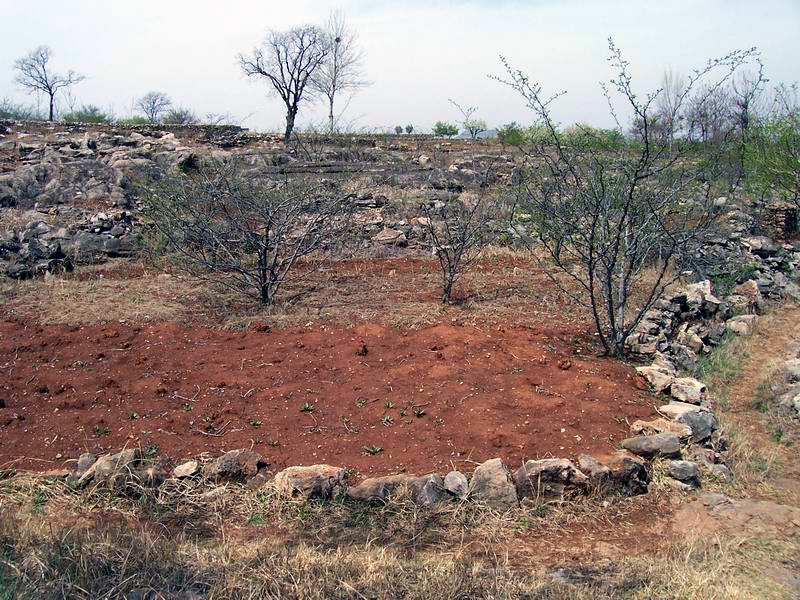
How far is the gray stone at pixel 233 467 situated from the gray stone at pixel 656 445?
9.21ft

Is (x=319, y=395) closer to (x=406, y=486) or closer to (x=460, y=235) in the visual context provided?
(x=406, y=486)

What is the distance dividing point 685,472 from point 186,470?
360 cm

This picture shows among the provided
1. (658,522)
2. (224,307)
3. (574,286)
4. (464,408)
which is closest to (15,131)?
(224,307)

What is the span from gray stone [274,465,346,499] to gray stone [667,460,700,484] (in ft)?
7.93

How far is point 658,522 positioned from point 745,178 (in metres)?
14.5

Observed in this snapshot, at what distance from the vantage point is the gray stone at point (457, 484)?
4.55 meters

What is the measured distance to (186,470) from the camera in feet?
15.6

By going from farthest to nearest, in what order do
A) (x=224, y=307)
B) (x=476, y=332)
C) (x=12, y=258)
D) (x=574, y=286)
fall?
1. (x=12, y=258)
2. (x=574, y=286)
3. (x=224, y=307)
4. (x=476, y=332)

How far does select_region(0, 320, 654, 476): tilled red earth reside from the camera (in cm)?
519

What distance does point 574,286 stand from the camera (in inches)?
414

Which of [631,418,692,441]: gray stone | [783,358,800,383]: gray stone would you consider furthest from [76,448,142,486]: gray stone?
[783,358,800,383]: gray stone

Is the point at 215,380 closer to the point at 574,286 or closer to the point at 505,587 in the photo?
the point at 505,587

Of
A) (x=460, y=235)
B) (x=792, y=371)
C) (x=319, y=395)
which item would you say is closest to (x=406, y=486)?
(x=319, y=395)

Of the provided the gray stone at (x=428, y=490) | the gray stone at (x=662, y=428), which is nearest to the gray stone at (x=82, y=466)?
the gray stone at (x=428, y=490)
